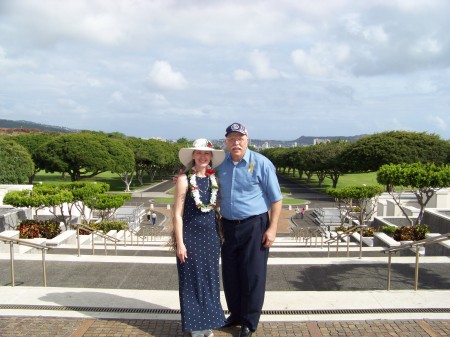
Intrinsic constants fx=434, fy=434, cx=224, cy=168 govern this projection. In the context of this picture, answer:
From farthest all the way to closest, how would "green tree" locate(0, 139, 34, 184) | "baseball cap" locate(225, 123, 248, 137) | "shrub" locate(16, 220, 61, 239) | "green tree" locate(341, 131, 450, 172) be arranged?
1. "green tree" locate(341, 131, 450, 172)
2. "green tree" locate(0, 139, 34, 184)
3. "shrub" locate(16, 220, 61, 239)
4. "baseball cap" locate(225, 123, 248, 137)

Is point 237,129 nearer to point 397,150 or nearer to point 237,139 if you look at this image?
point 237,139

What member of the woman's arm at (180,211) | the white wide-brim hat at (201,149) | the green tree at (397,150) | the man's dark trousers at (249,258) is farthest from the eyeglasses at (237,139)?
the green tree at (397,150)

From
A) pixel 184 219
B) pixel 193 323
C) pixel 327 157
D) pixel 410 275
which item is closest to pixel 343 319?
pixel 193 323

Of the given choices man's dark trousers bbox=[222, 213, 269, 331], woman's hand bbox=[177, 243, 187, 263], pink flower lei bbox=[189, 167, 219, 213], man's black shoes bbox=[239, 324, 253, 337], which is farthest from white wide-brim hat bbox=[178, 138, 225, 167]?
man's black shoes bbox=[239, 324, 253, 337]

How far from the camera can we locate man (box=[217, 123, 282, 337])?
4.04 m

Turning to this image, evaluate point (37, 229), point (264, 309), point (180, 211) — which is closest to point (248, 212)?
point (180, 211)

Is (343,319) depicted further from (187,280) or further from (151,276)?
(151,276)

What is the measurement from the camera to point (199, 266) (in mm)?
4074

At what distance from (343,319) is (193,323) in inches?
62.8

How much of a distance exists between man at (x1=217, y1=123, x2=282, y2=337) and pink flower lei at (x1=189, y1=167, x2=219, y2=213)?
11cm

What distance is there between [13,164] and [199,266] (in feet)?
118

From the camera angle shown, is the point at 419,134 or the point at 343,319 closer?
the point at 343,319

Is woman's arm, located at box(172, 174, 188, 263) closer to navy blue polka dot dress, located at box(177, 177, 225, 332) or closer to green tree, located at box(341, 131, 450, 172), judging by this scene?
navy blue polka dot dress, located at box(177, 177, 225, 332)

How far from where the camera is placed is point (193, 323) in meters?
4.05
